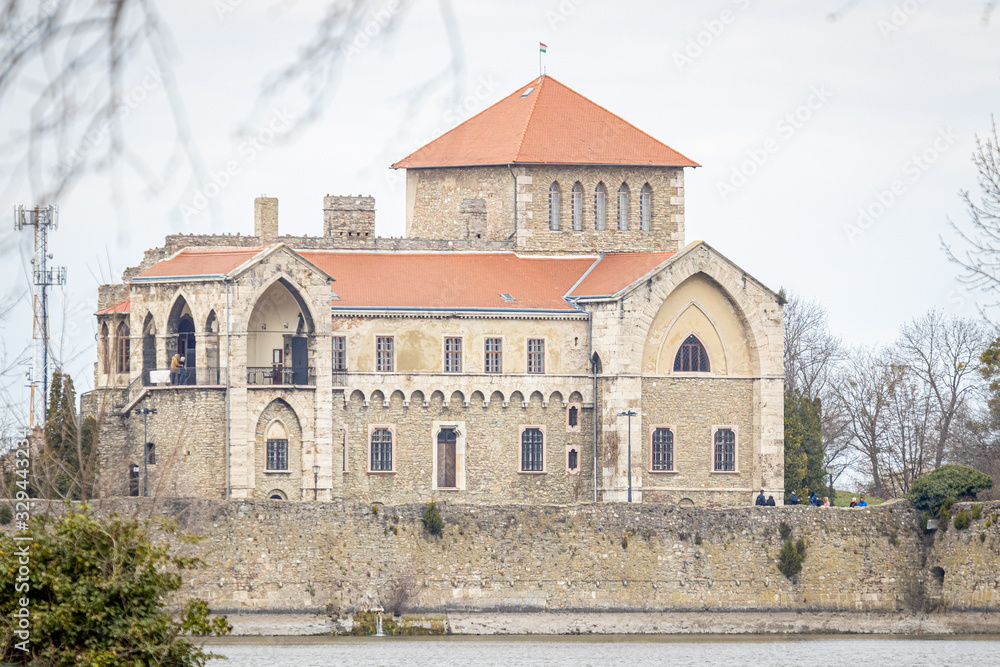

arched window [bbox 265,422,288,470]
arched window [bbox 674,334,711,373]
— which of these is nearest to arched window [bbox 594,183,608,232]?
arched window [bbox 674,334,711,373]

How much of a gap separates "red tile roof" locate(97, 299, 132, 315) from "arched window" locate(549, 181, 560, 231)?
1498cm

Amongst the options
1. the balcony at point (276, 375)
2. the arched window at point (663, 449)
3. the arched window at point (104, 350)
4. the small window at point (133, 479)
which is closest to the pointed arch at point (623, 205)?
the arched window at point (663, 449)

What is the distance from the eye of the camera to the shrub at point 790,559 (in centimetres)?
5522

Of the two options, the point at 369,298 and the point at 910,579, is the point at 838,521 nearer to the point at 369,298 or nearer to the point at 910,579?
the point at 910,579

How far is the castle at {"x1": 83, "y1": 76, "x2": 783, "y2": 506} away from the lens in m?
57.7

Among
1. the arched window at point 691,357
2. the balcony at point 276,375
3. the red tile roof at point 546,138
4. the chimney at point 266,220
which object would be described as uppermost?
the red tile roof at point 546,138

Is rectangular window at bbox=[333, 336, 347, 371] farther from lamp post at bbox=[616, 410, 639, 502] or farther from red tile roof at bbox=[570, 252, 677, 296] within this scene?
lamp post at bbox=[616, 410, 639, 502]

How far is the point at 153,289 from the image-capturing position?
5919cm

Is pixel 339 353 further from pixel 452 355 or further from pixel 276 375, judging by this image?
pixel 452 355

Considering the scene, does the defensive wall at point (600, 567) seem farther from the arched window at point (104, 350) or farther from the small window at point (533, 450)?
the arched window at point (104, 350)

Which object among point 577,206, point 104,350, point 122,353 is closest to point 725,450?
point 577,206

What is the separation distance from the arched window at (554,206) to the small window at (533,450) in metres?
8.84

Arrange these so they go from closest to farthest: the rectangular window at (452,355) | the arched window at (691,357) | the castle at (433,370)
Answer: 1. the castle at (433,370)
2. the rectangular window at (452,355)
3. the arched window at (691,357)

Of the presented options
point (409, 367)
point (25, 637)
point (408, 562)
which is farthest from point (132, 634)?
point (409, 367)
